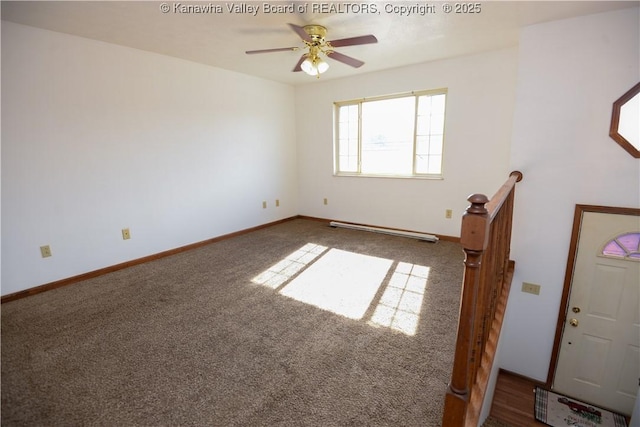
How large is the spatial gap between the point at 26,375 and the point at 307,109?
4.65 meters

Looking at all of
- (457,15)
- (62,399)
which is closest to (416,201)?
(457,15)

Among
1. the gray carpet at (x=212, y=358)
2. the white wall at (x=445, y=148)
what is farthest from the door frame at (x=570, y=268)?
the white wall at (x=445, y=148)

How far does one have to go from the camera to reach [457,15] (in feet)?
7.97

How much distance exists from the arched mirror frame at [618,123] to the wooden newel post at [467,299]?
7.54 ft

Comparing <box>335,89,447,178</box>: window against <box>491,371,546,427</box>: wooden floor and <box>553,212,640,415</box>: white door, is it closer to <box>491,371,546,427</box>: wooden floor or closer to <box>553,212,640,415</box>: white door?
<box>553,212,640,415</box>: white door

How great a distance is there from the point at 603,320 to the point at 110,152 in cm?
511

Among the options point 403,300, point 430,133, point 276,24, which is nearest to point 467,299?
point 403,300

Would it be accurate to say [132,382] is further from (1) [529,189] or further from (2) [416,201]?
(2) [416,201]

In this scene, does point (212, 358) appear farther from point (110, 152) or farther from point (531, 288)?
point (531, 288)

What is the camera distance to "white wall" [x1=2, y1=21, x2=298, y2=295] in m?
2.55

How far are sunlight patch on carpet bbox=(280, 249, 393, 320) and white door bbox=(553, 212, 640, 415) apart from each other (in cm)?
176

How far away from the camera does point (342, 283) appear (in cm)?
287

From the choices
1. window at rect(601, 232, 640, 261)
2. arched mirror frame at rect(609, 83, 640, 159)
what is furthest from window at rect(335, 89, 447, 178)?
window at rect(601, 232, 640, 261)

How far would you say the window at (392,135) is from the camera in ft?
13.4
